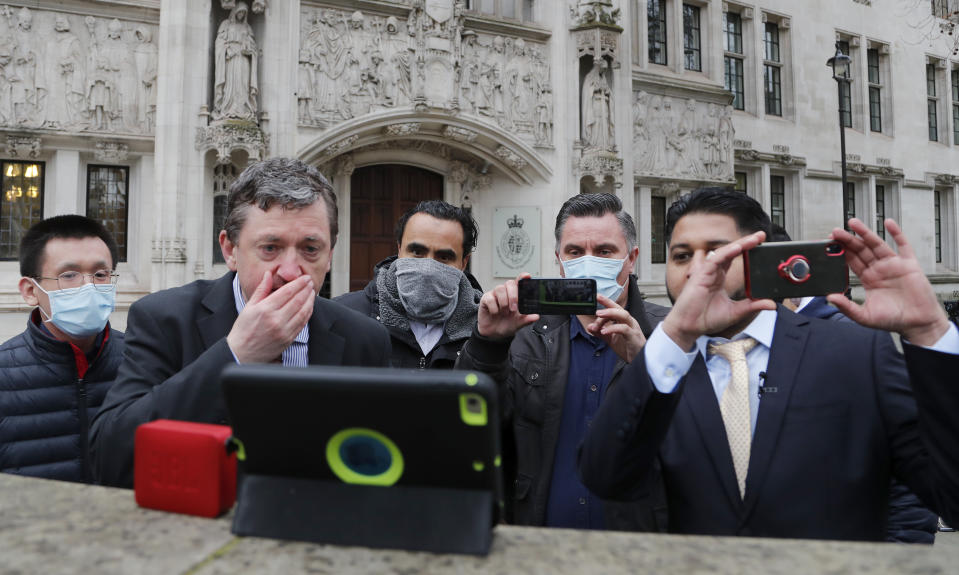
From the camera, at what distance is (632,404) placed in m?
1.64

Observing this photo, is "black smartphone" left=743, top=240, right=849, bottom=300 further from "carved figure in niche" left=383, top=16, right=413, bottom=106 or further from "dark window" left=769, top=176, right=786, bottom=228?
"dark window" left=769, top=176, right=786, bottom=228

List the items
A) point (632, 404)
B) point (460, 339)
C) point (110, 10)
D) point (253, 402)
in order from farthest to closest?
point (110, 10)
point (460, 339)
point (632, 404)
point (253, 402)

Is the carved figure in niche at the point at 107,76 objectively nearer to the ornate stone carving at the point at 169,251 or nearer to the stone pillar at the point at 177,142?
the stone pillar at the point at 177,142

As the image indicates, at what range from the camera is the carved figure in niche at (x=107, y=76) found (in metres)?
9.73

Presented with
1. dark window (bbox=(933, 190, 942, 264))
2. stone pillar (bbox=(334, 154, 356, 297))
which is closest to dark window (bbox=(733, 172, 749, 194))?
dark window (bbox=(933, 190, 942, 264))

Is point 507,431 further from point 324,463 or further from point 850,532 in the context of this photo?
point 324,463

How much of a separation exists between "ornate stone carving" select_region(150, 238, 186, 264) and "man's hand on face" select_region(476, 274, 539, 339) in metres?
8.59

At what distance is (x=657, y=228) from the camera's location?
15.3m

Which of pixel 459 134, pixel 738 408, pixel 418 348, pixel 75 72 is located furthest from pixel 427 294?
pixel 75 72

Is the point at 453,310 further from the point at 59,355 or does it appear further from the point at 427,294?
the point at 59,355

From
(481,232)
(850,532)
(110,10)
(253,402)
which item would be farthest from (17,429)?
(481,232)

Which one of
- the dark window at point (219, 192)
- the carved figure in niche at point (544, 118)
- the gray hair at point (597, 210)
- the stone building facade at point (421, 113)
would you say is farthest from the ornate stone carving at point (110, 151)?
the gray hair at point (597, 210)

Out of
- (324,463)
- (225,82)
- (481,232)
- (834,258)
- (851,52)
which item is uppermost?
(851,52)

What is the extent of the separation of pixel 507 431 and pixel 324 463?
169cm
